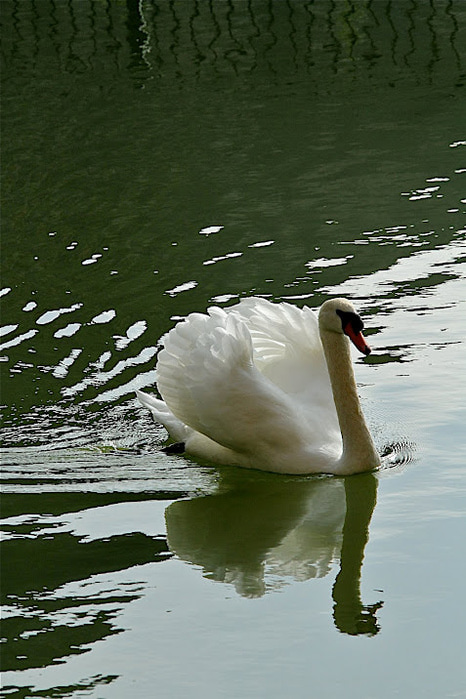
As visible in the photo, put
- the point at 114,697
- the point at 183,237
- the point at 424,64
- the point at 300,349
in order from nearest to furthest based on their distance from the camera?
the point at 114,697
the point at 300,349
the point at 183,237
the point at 424,64

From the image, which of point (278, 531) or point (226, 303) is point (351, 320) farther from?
point (226, 303)

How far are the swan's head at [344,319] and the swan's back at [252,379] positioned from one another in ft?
1.42

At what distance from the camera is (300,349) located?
8.10m

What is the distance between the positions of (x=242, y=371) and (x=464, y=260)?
14.2 feet

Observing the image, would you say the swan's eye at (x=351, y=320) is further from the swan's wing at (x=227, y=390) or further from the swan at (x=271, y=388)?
the swan's wing at (x=227, y=390)

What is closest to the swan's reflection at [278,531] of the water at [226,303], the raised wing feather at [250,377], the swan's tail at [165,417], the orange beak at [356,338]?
the water at [226,303]

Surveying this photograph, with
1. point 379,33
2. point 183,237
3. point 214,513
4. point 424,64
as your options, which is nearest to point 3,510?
point 214,513

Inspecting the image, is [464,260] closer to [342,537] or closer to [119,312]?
[119,312]

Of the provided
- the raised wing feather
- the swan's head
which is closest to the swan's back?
the raised wing feather

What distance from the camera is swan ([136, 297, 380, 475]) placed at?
295 inches

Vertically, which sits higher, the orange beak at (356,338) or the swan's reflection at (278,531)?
the orange beak at (356,338)

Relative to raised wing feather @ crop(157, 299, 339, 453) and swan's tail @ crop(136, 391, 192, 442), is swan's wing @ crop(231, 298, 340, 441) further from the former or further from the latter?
swan's tail @ crop(136, 391, 192, 442)

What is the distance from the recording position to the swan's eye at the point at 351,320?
749 centimetres

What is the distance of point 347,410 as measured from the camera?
7.61 m
